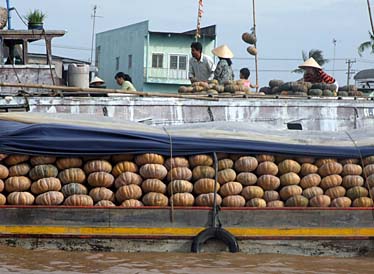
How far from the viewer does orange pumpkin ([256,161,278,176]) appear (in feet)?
24.5

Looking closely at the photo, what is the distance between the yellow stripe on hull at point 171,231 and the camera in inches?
280

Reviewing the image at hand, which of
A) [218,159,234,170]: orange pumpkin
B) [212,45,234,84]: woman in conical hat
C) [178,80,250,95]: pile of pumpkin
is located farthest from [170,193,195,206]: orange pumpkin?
[212,45,234,84]: woman in conical hat

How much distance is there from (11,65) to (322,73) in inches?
206

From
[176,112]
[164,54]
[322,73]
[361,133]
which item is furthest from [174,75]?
[361,133]

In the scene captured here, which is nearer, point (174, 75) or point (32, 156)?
point (32, 156)

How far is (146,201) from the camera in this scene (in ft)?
23.7

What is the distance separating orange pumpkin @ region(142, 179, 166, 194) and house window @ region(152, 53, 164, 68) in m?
27.5

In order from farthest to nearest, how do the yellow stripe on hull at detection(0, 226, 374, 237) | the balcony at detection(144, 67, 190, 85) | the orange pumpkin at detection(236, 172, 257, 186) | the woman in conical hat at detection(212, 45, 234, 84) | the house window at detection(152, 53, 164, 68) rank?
1. the balcony at detection(144, 67, 190, 85)
2. the house window at detection(152, 53, 164, 68)
3. the woman in conical hat at detection(212, 45, 234, 84)
4. the orange pumpkin at detection(236, 172, 257, 186)
5. the yellow stripe on hull at detection(0, 226, 374, 237)

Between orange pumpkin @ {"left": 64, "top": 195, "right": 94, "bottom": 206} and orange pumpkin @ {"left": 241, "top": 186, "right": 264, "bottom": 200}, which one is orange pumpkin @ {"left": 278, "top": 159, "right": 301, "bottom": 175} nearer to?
orange pumpkin @ {"left": 241, "top": 186, "right": 264, "bottom": 200}

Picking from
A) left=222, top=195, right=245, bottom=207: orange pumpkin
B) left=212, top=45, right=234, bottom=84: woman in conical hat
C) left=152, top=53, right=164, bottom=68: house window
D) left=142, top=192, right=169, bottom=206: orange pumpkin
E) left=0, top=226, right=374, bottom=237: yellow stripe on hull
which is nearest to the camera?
left=0, top=226, right=374, bottom=237: yellow stripe on hull

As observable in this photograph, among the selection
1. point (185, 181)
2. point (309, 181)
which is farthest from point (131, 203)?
point (309, 181)

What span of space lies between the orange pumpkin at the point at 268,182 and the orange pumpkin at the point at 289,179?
0.19 ft

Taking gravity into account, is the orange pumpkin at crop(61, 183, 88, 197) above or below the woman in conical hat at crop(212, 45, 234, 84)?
below

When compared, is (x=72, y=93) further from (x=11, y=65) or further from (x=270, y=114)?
(x=270, y=114)
